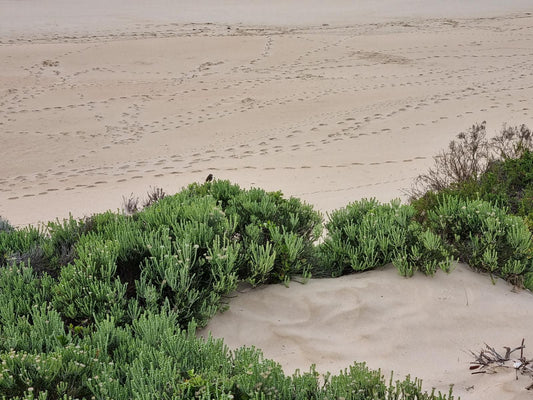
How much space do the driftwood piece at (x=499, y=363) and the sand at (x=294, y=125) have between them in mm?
77

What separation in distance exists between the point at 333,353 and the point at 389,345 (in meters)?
0.35

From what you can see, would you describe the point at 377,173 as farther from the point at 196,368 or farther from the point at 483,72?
the point at 483,72

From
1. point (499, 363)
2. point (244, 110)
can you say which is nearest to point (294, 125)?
point (244, 110)

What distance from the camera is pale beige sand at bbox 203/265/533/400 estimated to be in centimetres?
358

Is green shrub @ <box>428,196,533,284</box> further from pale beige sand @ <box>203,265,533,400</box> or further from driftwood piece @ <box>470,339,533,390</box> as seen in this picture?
driftwood piece @ <box>470,339,533,390</box>

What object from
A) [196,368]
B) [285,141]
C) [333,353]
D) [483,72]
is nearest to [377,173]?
[285,141]

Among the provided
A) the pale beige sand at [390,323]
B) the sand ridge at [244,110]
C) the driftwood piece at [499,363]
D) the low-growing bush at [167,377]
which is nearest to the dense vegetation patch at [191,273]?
the low-growing bush at [167,377]

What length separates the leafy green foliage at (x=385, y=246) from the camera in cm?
426

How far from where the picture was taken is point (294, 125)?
13156 mm

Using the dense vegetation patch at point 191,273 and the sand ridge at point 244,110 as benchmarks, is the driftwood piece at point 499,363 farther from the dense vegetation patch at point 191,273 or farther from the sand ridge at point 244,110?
the sand ridge at point 244,110

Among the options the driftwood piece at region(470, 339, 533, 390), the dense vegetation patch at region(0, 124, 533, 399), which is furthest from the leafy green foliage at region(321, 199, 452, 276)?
the driftwood piece at region(470, 339, 533, 390)

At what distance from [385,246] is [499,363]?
44.2 inches

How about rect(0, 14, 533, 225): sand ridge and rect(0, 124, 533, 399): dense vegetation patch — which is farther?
rect(0, 14, 533, 225): sand ridge

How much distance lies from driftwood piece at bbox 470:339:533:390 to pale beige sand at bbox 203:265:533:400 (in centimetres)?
4
